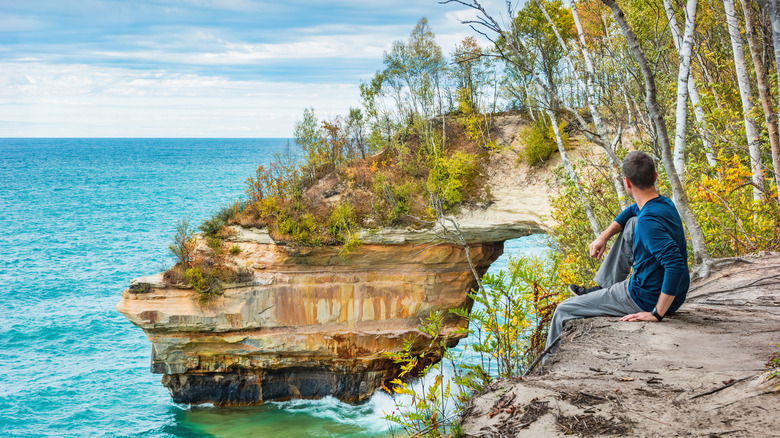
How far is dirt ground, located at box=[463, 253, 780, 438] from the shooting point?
262 cm

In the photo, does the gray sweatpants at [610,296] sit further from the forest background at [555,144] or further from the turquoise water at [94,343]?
the turquoise water at [94,343]

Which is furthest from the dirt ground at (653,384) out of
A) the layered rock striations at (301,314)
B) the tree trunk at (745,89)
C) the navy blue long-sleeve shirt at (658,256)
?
the layered rock striations at (301,314)

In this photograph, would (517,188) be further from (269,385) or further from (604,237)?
(604,237)

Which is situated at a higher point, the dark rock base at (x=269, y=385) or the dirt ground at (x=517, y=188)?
the dirt ground at (x=517, y=188)

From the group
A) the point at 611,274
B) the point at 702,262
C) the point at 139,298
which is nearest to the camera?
the point at 611,274

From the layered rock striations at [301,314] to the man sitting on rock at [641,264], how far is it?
Answer: 1134 cm

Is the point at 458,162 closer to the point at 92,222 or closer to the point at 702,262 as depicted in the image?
the point at 702,262

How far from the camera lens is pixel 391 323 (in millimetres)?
16703

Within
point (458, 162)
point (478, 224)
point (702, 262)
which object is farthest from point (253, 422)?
point (702, 262)

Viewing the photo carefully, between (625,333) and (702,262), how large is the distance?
8.68 feet

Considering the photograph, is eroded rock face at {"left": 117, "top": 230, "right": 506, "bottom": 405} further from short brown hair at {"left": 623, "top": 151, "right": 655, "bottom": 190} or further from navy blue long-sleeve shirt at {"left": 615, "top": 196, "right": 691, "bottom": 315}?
short brown hair at {"left": 623, "top": 151, "right": 655, "bottom": 190}

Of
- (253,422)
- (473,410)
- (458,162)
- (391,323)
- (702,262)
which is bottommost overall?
A: (253,422)

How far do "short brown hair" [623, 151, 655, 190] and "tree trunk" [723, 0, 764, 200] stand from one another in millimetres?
3727

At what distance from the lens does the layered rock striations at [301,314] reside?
52.5 ft
